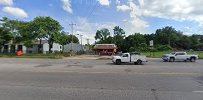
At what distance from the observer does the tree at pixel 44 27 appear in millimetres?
61938

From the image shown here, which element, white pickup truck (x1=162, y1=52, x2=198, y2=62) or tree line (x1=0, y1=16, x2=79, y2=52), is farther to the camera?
tree line (x1=0, y1=16, x2=79, y2=52)

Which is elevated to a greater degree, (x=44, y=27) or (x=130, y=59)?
(x=44, y=27)

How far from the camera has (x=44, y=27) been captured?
62.1 m

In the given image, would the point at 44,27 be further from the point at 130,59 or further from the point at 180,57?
the point at 130,59

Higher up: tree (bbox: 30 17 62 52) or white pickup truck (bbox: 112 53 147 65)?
tree (bbox: 30 17 62 52)

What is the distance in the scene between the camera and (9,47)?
85.0m

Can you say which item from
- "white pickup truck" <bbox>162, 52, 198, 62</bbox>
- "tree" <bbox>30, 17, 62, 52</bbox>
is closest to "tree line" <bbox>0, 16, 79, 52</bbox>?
"tree" <bbox>30, 17, 62, 52</bbox>

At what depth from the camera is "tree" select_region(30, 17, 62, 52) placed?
61938mm

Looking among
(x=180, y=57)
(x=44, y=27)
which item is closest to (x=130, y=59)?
(x=180, y=57)

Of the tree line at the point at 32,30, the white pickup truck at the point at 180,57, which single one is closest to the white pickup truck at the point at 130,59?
the white pickup truck at the point at 180,57

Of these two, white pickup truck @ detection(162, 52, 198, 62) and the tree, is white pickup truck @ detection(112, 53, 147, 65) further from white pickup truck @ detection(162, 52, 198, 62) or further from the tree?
the tree

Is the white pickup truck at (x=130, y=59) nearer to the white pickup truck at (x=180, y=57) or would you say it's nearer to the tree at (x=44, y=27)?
the white pickup truck at (x=180, y=57)

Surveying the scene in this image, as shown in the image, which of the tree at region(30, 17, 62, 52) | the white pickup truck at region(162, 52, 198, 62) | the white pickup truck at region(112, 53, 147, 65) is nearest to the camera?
the white pickup truck at region(112, 53, 147, 65)

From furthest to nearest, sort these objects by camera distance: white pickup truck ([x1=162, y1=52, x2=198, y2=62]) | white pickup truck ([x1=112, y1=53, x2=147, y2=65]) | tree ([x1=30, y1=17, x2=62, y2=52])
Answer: tree ([x1=30, y1=17, x2=62, y2=52]) < white pickup truck ([x1=162, y1=52, x2=198, y2=62]) < white pickup truck ([x1=112, y1=53, x2=147, y2=65])
